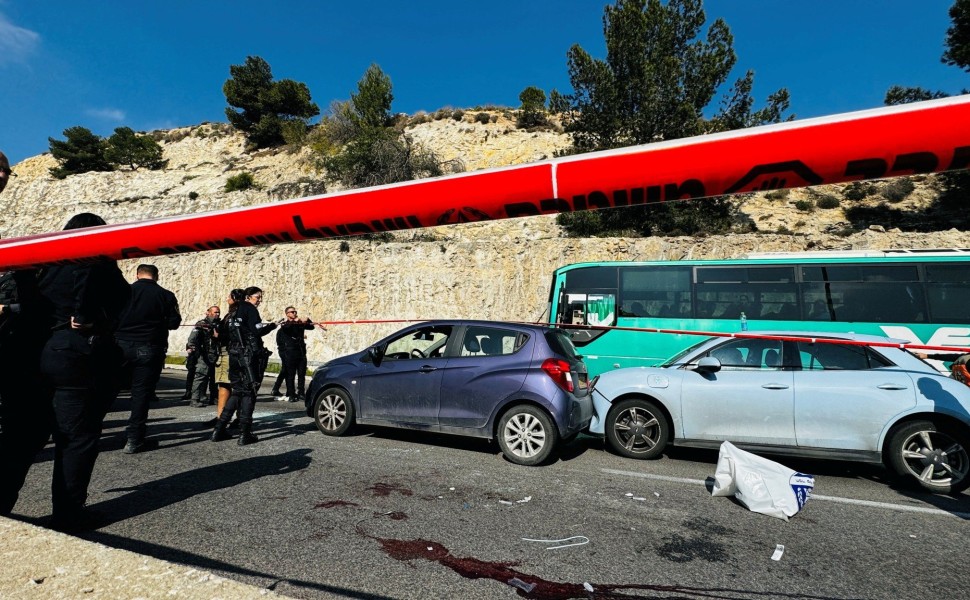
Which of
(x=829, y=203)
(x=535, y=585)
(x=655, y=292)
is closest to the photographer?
(x=535, y=585)

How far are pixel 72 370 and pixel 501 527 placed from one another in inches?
123

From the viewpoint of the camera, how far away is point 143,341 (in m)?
6.22

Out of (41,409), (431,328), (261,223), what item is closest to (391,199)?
(261,223)

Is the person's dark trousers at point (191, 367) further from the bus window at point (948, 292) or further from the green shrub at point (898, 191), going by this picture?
the green shrub at point (898, 191)

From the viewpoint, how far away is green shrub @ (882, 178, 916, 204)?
28.3 metres

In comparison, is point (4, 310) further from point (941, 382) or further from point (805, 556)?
point (941, 382)

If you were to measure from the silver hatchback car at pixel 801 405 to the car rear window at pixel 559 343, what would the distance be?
2.32 ft

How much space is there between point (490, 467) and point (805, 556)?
3.02 m

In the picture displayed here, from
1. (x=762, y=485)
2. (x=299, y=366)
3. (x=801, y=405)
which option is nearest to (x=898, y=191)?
(x=801, y=405)

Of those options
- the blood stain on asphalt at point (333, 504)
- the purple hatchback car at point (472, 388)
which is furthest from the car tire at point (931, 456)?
the blood stain on asphalt at point (333, 504)

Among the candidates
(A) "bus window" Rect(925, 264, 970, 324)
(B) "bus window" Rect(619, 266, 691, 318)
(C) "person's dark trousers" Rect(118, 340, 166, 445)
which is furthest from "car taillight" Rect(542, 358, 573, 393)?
(A) "bus window" Rect(925, 264, 970, 324)

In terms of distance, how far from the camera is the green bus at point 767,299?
9.46 meters

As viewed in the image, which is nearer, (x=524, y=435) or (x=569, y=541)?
(x=569, y=541)

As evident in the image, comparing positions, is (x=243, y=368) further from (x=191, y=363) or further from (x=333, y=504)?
(x=191, y=363)
